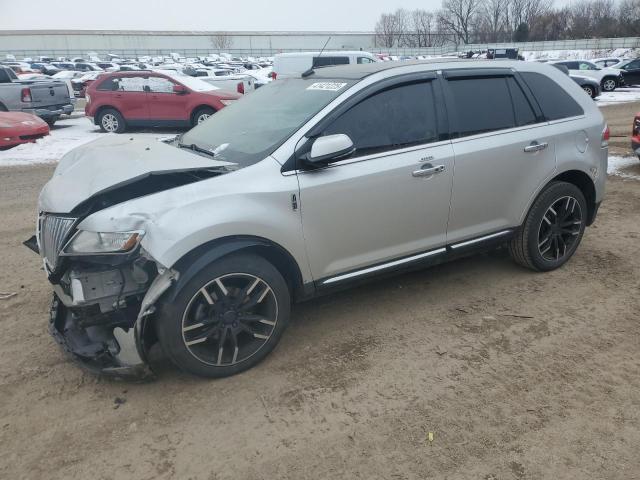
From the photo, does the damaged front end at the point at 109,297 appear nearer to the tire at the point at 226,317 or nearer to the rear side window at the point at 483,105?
the tire at the point at 226,317

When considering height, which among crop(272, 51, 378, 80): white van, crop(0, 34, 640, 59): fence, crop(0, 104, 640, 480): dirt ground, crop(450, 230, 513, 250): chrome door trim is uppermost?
crop(0, 34, 640, 59): fence

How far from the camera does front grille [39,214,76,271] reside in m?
2.94

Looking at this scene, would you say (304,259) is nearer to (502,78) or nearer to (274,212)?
(274,212)

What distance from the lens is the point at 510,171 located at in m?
4.08

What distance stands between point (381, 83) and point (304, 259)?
1363 millimetres

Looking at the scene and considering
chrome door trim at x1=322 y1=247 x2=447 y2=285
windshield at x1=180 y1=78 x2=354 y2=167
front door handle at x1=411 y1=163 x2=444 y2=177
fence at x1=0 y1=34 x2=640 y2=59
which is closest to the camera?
windshield at x1=180 y1=78 x2=354 y2=167

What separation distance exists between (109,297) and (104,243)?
1.01 ft

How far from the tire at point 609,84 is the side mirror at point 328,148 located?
26299mm

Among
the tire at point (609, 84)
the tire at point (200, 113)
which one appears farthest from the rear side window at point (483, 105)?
the tire at point (609, 84)

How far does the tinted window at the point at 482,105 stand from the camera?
390cm

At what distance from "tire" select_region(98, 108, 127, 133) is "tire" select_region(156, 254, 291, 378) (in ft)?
39.9

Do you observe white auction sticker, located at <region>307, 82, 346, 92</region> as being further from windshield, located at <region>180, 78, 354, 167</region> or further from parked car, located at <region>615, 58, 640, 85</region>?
parked car, located at <region>615, 58, 640, 85</region>

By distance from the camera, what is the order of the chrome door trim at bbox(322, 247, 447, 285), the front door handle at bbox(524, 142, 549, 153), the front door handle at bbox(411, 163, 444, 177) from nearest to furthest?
the chrome door trim at bbox(322, 247, 447, 285) → the front door handle at bbox(411, 163, 444, 177) → the front door handle at bbox(524, 142, 549, 153)

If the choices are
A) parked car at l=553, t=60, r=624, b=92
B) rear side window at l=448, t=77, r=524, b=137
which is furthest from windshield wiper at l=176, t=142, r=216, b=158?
parked car at l=553, t=60, r=624, b=92
